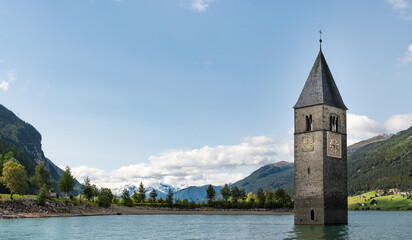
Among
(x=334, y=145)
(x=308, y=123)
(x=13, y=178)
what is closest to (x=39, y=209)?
(x=13, y=178)

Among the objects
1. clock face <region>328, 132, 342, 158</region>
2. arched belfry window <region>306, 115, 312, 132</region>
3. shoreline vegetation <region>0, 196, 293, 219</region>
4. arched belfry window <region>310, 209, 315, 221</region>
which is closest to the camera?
arched belfry window <region>310, 209, 315, 221</region>

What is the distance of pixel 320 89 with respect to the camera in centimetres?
7688

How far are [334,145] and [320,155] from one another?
3.78m

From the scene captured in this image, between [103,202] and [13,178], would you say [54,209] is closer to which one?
[13,178]

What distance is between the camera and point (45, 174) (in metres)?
165

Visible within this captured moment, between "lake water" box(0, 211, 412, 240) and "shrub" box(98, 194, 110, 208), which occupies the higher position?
"shrub" box(98, 194, 110, 208)

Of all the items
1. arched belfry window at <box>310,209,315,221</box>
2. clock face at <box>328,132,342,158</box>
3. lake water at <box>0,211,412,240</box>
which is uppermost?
clock face at <box>328,132,342,158</box>

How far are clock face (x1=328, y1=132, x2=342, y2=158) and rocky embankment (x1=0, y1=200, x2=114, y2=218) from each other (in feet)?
246

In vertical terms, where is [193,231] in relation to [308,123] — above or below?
below

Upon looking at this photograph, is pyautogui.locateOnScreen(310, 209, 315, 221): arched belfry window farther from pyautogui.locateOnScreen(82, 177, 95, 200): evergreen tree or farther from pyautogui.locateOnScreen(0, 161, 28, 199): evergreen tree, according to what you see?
pyautogui.locateOnScreen(82, 177, 95, 200): evergreen tree

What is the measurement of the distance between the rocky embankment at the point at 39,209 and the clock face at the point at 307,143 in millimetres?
71180

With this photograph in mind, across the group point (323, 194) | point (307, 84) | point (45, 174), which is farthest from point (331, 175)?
point (45, 174)

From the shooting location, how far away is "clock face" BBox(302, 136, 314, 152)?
74688 mm

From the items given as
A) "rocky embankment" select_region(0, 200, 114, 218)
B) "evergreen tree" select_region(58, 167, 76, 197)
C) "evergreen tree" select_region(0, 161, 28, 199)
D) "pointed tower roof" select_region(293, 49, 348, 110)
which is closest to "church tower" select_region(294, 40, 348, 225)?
"pointed tower roof" select_region(293, 49, 348, 110)
